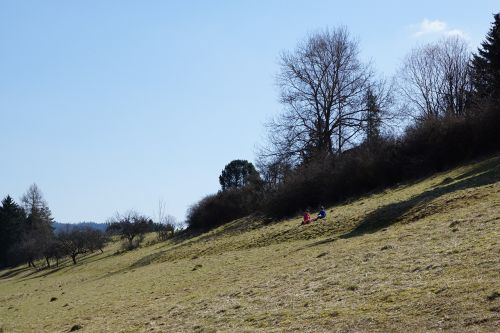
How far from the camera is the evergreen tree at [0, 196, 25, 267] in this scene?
3939 inches

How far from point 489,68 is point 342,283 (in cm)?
3541

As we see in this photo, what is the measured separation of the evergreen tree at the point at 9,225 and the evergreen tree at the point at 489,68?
86.0m

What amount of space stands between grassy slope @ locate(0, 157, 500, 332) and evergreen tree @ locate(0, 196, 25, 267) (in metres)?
78.2

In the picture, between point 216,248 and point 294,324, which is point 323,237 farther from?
point 294,324

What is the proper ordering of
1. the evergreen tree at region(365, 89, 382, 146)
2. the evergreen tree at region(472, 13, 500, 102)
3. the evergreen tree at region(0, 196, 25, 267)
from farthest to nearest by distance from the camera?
the evergreen tree at region(0, 196, 25, 267) → the evergreen tree at region(365, 89, 382, 146) → the evergreen tree at region(472, 13, 500, 102)

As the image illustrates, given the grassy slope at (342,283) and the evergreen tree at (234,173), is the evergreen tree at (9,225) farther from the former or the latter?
the grassy slope at (342,283)

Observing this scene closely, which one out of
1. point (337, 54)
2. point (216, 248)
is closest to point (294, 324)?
point (216, 248)

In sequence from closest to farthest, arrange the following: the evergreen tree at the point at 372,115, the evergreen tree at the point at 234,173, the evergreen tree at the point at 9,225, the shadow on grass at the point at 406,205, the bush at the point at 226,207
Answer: the shadow on grass at the point at 406,205 < the evergreen tree at the point at 372,115 < the bush at the point at 226,207 < the evergreen tree at the point at 234,173 < the evergreen tree at the point at 9,225

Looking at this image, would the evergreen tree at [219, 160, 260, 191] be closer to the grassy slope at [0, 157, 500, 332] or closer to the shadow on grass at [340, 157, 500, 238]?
the grassy slope at [0, 157, 500, 332]

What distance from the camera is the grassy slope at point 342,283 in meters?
9.01

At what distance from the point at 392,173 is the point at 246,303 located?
2770 centimetres

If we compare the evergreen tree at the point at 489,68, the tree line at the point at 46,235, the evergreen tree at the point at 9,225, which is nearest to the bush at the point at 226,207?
the tree line at the point at 46,235

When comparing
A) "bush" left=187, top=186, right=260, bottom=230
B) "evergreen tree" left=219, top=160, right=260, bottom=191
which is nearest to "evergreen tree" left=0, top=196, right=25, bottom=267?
"evergreen tree" left=219, top=160, right=260, bottom=191

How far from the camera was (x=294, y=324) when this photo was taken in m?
10.0
